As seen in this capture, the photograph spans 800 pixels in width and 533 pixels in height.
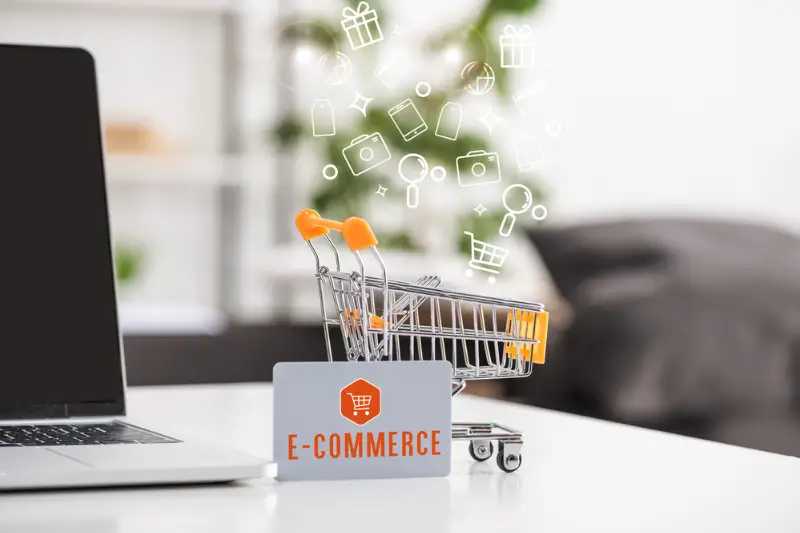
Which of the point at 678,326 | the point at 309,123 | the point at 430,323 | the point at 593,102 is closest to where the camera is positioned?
the point at 430,323

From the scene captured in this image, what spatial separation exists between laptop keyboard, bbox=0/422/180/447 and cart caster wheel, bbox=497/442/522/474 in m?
0.22

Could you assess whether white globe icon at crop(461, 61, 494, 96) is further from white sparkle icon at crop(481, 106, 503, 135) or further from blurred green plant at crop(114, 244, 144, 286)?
blurred green plant at crop(114, 244, 144, 286)

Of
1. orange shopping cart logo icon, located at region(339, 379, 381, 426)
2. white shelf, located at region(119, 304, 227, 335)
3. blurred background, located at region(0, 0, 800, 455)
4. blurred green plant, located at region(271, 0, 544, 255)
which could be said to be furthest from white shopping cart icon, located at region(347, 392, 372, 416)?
blurred background, located at region(0, 0, 800, 455)

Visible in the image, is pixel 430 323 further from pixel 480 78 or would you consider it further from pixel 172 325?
pixel 172 325

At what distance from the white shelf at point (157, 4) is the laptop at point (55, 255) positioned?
8.98ft

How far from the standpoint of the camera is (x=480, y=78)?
0.75 metres

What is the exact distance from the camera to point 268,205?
11.7 ft

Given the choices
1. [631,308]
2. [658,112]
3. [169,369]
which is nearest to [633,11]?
[658,112]

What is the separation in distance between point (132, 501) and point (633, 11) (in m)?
3.24

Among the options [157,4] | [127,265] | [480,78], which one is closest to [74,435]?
[480,78]

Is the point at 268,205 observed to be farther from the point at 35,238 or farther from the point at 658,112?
the point at 35,238

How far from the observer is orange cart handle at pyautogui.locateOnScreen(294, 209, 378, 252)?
0.62 meters

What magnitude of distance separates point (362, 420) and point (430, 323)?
9cm

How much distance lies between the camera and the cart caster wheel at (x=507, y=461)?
674 millimetres
